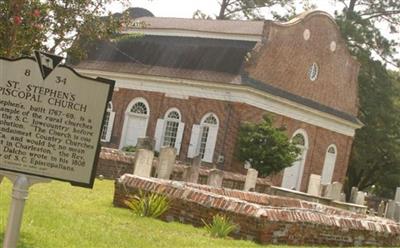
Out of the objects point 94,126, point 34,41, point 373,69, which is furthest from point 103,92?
point 373,69

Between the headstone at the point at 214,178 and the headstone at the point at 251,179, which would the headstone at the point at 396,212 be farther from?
the headstone at the point at 214,178

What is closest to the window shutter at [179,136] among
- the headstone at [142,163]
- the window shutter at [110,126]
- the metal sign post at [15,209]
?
the window shutter at [110,126]

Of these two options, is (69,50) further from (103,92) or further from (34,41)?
(103,92)

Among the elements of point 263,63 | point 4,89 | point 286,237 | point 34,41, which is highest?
point 263,63

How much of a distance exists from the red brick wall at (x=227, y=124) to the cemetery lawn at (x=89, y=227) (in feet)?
57.2

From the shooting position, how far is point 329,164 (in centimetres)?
3656

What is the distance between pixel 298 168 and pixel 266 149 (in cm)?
709

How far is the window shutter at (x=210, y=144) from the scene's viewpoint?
3062cm

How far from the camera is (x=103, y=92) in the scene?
5.40m

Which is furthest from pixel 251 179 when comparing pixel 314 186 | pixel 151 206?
pixel 151 206

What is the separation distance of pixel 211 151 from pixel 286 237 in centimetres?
1962

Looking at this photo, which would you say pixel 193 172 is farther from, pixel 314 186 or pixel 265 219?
pixel 265 219

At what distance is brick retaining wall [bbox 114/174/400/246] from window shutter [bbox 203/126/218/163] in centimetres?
1726

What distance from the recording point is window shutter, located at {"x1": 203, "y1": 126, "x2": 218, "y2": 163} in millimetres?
30617
